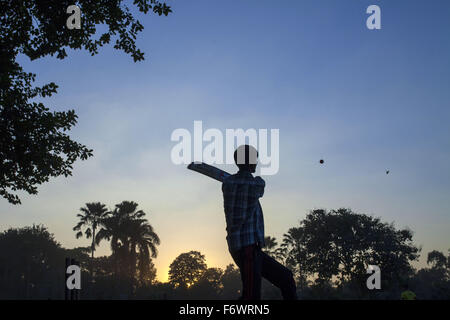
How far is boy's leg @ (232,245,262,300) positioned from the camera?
349cm

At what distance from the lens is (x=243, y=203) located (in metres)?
3.70

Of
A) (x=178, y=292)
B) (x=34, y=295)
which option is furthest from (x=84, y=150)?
(x=34, y=295)

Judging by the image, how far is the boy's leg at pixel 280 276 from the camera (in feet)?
12.3

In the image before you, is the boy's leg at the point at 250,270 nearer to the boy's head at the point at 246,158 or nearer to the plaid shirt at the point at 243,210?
the plaid shirt at the point at 243,210

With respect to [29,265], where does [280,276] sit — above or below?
above

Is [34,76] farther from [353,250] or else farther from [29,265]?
[29,265]

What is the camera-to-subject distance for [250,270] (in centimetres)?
353

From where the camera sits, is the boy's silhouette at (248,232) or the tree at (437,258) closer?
the boy's silhouette at (248,232)

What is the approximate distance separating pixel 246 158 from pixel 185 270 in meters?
76.0

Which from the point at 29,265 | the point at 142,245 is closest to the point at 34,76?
the point at 142,245

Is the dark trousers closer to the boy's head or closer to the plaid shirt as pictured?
the plaid shirt

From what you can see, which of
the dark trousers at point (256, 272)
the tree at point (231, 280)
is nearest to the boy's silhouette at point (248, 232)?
the dark trousers at point (256, 272)
